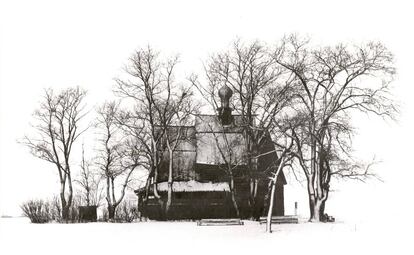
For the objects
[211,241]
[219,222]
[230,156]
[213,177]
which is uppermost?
[230,156]

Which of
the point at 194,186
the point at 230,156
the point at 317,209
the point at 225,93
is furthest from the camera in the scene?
the point at 225,93

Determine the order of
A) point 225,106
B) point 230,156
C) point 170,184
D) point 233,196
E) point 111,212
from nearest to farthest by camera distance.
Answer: point 233,196 → point 111,212 → point 230,156 → point 170,184 → point 225,106

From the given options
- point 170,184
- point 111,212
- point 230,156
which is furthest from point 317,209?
point 111,212

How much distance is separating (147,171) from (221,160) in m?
6.36

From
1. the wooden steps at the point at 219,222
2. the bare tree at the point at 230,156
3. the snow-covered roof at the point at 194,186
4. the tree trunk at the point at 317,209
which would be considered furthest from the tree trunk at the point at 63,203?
the tree trunk at the point at 317,209

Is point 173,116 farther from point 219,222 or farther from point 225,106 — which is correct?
point 219,222

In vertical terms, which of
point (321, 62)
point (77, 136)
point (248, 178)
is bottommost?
point (248, 178)

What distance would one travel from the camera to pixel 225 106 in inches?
1973

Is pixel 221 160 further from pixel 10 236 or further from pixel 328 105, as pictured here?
pixel 10 236

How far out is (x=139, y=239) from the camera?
26.6 m

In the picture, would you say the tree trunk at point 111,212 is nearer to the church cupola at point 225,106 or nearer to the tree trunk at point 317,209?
the church cupola at point 225,106

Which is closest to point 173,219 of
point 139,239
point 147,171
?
point 147,171

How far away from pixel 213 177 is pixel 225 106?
607 centimetres

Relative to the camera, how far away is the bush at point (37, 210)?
4104 centimetres
